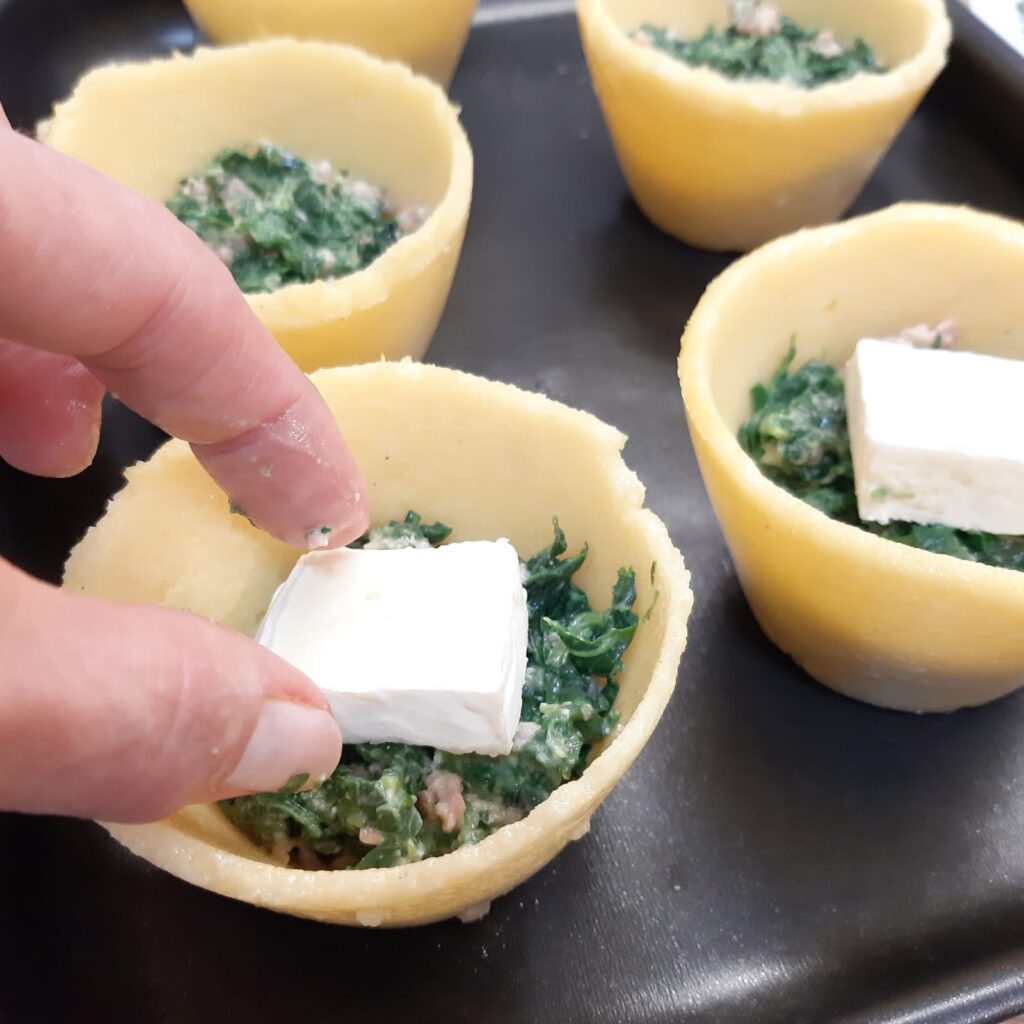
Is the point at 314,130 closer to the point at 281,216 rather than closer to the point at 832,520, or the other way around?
the point at 281,216

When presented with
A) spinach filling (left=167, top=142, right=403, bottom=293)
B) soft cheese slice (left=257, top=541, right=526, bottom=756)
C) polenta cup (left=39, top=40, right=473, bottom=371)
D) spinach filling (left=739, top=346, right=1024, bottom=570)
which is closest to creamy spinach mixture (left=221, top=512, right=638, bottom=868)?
soft cheese slice (left=257, top=541, right=526, bottom=756)

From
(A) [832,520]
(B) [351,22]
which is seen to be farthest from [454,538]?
(B) [351,22]

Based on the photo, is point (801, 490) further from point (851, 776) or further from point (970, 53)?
point (970, 53)

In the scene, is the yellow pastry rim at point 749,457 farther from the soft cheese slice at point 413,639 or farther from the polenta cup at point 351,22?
the polenta cup at point 351,22

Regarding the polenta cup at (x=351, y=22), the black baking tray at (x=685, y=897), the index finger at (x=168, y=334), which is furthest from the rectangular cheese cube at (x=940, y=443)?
the polenta cup at (x=351, y=22)

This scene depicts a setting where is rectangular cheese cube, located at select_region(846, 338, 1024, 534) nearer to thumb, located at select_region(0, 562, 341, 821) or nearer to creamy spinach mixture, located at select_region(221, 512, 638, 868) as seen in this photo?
creamy spinach mixture, located at select_region(221, 512, 638, 868)

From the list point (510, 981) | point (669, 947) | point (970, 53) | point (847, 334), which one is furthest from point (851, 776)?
point (970, 53)
